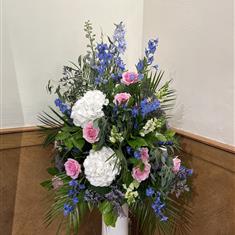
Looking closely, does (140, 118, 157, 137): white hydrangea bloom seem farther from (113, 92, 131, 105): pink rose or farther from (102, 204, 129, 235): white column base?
(102, 204, 129, 235): white column base

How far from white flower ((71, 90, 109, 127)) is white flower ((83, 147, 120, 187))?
4.4 inches

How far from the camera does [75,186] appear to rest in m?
0.91

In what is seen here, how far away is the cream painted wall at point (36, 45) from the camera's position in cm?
116

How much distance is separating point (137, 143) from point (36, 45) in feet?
2.19

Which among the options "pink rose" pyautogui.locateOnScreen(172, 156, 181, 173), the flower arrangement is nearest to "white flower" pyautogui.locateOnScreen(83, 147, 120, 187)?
the flower arrangement

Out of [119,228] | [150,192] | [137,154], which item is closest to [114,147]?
[137,154]

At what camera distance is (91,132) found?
34.0 inches

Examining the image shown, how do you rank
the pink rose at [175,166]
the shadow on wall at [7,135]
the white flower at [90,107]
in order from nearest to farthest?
1. the white flower at [90,107]
2. the pink rose at [175,166]
3. the shadow on wall at [7,135]

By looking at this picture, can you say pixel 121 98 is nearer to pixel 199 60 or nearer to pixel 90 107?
pixel 90 107

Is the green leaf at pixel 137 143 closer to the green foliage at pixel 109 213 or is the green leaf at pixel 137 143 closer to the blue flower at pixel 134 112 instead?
the blue flower at pixel 134 112

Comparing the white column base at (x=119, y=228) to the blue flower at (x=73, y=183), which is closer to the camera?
the blue flower at (x=73, y=183)


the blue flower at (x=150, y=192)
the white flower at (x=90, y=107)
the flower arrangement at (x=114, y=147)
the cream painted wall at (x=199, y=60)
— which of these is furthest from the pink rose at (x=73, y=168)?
the cream painted wall at (x=199, y=60)

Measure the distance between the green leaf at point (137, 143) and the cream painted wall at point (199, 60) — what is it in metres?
0.35

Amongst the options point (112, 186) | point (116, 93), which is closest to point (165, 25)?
point (116, 93)
